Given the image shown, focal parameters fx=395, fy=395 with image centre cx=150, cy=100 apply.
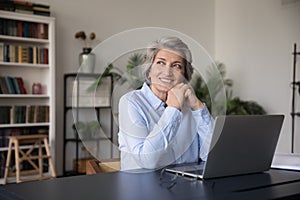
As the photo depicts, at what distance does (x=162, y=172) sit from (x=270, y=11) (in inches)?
172

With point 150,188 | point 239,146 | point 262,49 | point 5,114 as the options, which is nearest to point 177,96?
point 239,146

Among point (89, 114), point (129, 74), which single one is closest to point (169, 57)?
point (129, 74)

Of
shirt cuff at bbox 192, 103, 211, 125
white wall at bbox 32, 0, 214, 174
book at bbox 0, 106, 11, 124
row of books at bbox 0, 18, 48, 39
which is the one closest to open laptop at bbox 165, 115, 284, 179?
shirt cuff at bbox 192, 103, 211, 125

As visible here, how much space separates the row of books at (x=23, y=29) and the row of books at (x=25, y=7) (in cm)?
12

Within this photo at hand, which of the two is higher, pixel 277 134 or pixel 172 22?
pixel 172 22

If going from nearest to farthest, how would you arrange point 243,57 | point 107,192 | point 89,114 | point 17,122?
point 107,192
point 89,114
point 17,122
point 243,57

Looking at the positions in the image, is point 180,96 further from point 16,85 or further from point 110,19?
point 110,19

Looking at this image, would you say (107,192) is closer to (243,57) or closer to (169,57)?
(169,57)

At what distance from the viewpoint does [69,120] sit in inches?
187

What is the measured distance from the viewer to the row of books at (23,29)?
13.6 ft

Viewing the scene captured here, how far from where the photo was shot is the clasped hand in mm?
1391

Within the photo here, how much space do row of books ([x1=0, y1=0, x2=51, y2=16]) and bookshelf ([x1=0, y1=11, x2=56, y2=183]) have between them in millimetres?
67

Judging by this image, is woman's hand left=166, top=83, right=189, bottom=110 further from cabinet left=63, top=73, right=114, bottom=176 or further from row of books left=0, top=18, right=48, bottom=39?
row of books left=0, top=18, right=48, bottom=39

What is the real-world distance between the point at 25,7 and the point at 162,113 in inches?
125
